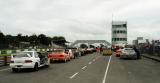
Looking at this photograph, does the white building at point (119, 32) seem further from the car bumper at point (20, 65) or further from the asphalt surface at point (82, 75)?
the car bumper at point (20, 65)

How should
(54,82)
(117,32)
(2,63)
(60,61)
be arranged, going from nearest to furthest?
(54,82), (2,63), (60,61), (117,32)

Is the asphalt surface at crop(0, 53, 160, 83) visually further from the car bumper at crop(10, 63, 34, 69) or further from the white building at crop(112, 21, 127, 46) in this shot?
the white building at crop(112, 21, 127, 46)

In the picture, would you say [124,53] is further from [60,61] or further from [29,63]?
[29,63]

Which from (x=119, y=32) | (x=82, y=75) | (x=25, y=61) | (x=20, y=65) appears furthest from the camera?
(x=119, y=32)

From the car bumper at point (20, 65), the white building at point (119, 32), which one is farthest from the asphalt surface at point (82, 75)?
the white building at point (119, 32)

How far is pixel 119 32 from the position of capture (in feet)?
426

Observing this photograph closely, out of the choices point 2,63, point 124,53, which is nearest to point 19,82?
point 2,63

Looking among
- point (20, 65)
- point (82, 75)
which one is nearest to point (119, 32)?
point (20, 65)

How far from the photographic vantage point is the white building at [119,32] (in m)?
130

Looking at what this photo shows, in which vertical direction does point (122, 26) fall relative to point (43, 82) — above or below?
above

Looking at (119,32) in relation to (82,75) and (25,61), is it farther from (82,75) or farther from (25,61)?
(82,75)

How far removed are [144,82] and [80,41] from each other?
129m

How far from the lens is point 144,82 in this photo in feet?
50.1

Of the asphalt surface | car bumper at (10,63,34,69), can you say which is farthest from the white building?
car bumper at (10,63,34,69)
